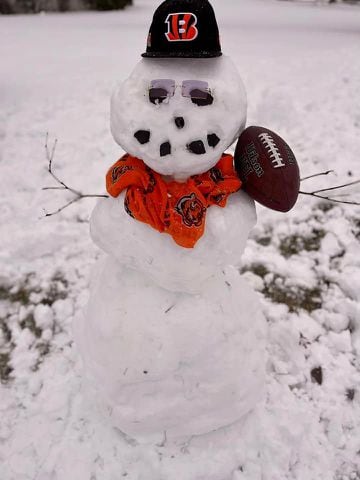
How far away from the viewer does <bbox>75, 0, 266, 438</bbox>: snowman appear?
116 cm

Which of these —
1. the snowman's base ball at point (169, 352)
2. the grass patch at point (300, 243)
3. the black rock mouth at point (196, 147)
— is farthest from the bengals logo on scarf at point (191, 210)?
the grass patch at point (300, 243)

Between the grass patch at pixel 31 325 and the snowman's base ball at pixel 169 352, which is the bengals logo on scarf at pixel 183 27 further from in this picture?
the grass patch at pixel 31 325

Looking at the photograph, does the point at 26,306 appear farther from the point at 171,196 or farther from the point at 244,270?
the point at 171,196

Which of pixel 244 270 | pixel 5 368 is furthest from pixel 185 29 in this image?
pixel 5 368

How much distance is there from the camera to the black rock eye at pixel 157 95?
1.14 metres

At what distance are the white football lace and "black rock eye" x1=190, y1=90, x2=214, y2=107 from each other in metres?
0.25

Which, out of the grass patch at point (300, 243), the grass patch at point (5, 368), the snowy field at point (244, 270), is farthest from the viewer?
the grass patch at point (300, 243)

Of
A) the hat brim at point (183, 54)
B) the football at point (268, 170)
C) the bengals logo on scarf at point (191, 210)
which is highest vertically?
the hat brim at point (183, 54)

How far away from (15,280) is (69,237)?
0.46 metres

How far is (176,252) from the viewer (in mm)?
1312

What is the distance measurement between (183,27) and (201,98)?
0.19m

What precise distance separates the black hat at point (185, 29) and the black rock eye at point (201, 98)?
96 millimetres

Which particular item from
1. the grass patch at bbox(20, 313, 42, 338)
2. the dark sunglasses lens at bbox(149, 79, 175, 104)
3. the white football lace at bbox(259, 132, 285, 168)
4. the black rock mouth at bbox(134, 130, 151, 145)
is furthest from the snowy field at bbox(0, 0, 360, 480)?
the dark sunglasses lens at bbox(149, 79, 175, 104)

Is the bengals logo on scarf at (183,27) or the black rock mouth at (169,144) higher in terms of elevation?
the bengals logo on scarf at (183,27)
